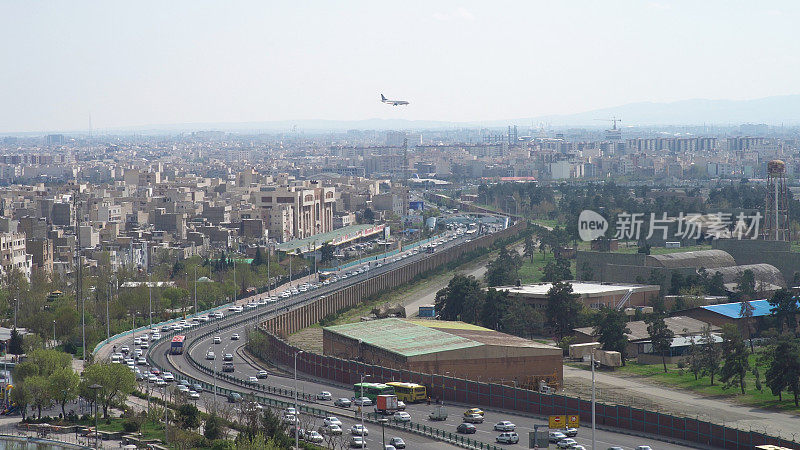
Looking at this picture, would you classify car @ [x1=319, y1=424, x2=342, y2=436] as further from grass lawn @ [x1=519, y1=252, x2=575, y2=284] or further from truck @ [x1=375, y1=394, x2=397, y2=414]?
grass lawn @ [x1=519, y1=252, x2=575, y2=284]

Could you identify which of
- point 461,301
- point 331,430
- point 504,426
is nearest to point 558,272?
point 461,301

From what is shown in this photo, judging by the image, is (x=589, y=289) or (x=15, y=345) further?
(x=589, y=289)

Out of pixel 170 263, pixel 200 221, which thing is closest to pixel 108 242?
pixel 170 263

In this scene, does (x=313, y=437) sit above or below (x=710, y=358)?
above

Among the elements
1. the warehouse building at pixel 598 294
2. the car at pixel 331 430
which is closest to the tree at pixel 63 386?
the car at pixel 331 430

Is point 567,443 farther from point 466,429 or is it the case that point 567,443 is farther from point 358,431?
point 358,431

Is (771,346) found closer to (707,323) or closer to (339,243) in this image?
(707,323)

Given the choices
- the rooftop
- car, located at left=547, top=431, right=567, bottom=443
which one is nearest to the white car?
car, located at left=547, top=431, right=567, bottom=443
